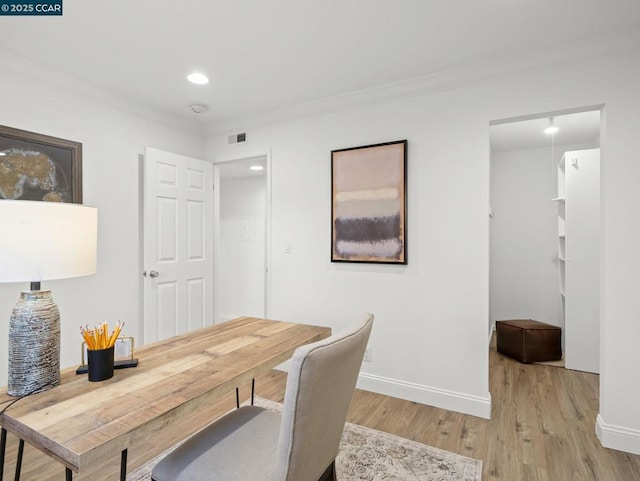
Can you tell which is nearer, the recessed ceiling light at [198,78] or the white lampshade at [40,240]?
the white lampshade at [40,240]

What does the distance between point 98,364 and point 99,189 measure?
2.07 m

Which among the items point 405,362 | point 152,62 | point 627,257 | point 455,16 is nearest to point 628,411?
point 627,257

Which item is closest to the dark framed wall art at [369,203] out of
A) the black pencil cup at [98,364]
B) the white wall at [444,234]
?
the white wall at [444,234]

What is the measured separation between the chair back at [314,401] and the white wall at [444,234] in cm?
162

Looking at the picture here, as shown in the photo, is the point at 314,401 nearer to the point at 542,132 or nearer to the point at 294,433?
the point at 294,433

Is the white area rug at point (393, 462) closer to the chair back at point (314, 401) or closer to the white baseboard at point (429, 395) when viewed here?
the white baseboard at point (429, 395)

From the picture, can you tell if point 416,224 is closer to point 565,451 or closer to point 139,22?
point 565,451

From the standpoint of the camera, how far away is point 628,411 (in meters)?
2.04

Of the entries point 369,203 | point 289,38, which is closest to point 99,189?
point 289,38

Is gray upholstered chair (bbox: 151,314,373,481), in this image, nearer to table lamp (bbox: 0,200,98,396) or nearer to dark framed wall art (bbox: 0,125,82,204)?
table lamp (bbox: 0,200,98,396)

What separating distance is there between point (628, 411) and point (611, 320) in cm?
53

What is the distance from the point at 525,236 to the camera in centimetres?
438

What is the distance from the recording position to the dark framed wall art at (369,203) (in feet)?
8.84

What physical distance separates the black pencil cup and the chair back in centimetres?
69
